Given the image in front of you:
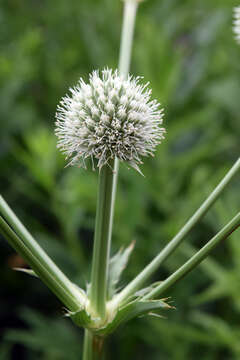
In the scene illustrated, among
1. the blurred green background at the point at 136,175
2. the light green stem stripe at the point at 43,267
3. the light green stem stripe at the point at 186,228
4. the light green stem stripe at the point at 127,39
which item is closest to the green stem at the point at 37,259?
the light green stem stripe at the point at 43,267

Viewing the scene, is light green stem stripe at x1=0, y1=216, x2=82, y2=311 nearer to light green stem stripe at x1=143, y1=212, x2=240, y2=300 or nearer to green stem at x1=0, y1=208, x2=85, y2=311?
green stem at x1=0, y1=208, x2=85, y2=311

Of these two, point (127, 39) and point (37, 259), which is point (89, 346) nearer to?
point (37, 259)

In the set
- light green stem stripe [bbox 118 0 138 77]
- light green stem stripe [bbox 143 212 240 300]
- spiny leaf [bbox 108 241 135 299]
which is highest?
light green stem stripe [bbox 118 0 138 77]

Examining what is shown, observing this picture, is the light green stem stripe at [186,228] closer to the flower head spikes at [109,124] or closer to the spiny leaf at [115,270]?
the spiny leaf at [115,270]

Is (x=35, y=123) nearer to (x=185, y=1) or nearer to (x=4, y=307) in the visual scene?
(x=4, y=307)

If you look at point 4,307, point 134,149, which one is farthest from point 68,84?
point 134,149

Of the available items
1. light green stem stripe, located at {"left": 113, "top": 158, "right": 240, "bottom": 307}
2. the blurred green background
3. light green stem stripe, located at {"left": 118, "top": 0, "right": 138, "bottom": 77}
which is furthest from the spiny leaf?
the blurred green background

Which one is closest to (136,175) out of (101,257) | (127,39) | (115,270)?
(127,39)
